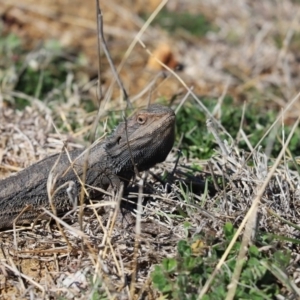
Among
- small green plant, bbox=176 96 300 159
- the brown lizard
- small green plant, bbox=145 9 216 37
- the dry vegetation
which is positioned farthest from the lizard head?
small green plant, bbox=145 9 216 37

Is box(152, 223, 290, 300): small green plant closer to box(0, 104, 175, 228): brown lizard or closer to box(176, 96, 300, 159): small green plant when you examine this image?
box(0, 104, 175, 228): brown lizard

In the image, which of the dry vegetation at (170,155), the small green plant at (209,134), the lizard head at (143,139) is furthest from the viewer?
the small green plant at (209,134)

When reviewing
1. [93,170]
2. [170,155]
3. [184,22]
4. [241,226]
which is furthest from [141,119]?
[184,22]

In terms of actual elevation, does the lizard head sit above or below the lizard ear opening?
below

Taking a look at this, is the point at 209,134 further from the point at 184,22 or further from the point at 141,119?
the point at 184,22

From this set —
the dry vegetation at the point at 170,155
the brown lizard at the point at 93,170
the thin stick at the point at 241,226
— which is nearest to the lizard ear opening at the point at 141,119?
the brown lizard at the point at 93,170

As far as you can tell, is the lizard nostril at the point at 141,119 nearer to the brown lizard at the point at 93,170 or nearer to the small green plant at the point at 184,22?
the brown lizard at the point at 93,170
